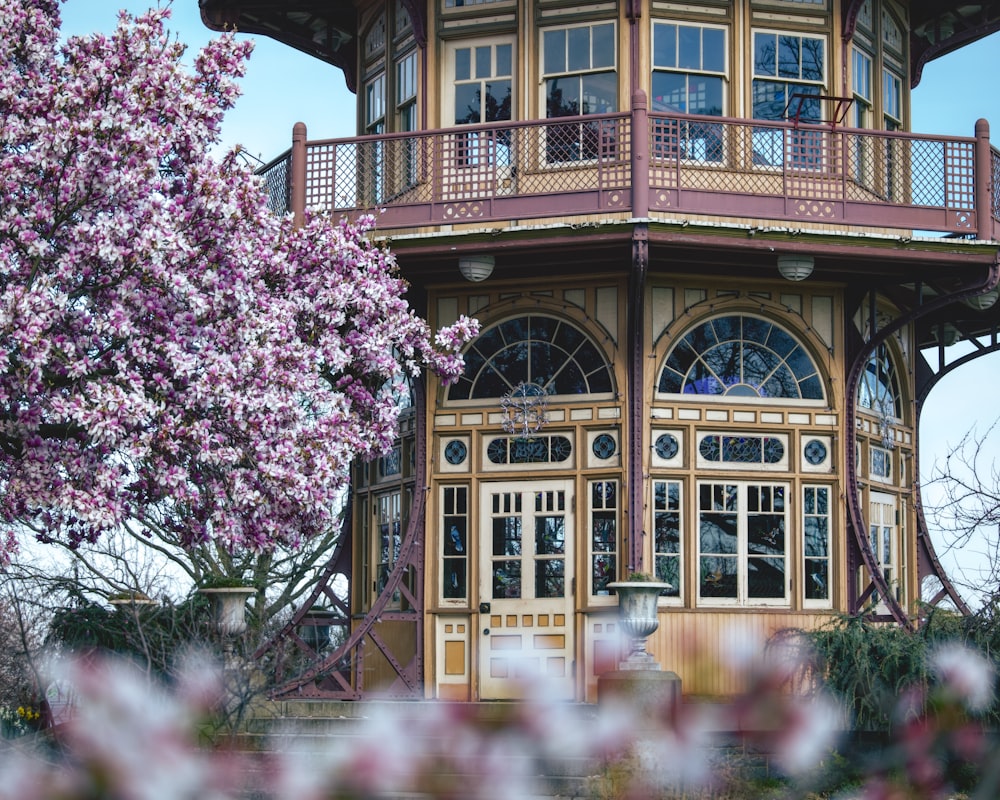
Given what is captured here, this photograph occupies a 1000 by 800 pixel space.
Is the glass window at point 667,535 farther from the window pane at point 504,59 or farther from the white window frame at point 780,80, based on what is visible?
the window pane at point 504,59

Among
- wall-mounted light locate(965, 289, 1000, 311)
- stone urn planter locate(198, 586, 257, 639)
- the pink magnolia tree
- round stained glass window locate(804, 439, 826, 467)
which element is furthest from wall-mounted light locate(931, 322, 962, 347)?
stone urn planter locate(198, 586, 257, 639)

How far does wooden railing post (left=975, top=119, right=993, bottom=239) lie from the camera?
53.1 ft

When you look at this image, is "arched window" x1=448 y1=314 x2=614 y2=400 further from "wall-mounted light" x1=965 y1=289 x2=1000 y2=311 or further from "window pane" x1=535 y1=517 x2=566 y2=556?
"wall-mounted light" x1=965 y1=289 x2=1000 y2=311

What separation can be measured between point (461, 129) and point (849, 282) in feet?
15.2

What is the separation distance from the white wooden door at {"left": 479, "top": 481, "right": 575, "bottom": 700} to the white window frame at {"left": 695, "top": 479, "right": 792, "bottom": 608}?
4.56ft

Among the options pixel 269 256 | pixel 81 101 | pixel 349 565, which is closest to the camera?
pixel 81 101

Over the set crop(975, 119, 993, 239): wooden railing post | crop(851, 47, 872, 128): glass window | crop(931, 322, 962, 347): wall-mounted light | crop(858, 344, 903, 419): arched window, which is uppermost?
crop(851, 47, 872, 128): glass window

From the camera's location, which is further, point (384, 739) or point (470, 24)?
point (470, 24)

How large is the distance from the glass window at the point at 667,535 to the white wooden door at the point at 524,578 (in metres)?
0.91

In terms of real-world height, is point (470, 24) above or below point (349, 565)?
above

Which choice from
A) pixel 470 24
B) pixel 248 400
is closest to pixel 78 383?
pixel 248 400

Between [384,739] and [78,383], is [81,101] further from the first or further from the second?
[384,739]

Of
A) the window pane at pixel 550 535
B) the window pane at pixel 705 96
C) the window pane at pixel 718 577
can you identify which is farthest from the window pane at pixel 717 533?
the window pane at pixel 705 96

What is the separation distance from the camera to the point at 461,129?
16.3 meters
